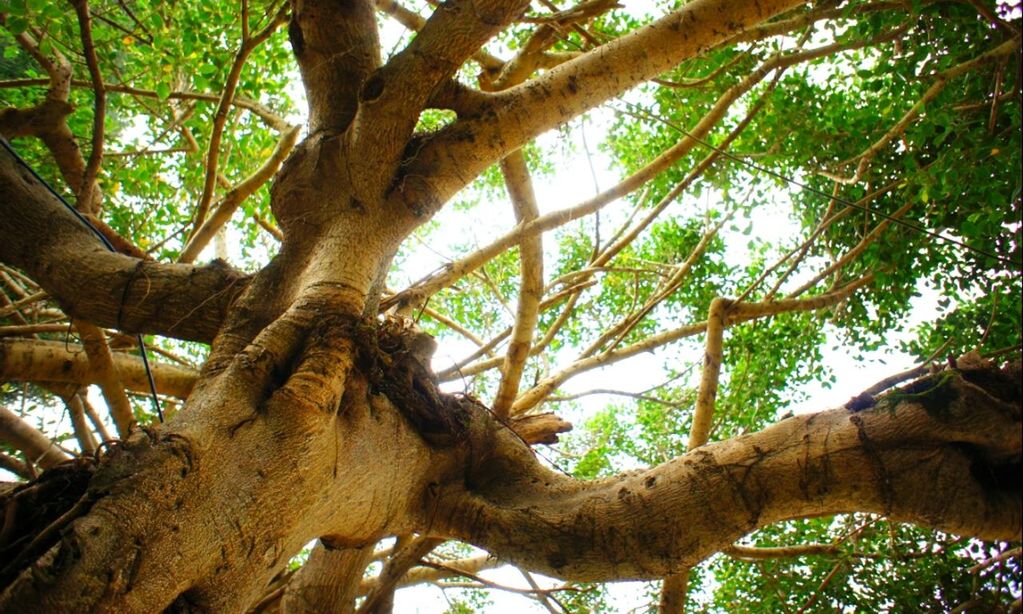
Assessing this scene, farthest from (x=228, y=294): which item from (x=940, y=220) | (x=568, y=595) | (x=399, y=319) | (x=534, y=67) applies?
(x=568, y=595)

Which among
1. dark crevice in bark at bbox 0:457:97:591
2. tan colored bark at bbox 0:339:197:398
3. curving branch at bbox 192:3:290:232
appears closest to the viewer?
dark crevice in bark at bbox 0:457:97:591

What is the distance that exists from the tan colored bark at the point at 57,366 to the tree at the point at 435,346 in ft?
0.04

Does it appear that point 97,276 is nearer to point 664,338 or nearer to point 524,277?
point 524,277

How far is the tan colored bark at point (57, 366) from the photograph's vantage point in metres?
2.83

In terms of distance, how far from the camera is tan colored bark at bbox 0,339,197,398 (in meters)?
2.83

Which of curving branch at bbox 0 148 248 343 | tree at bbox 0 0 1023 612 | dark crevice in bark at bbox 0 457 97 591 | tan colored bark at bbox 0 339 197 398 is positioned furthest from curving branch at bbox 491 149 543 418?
dark crevice in bark at bbox 0 457 97 591

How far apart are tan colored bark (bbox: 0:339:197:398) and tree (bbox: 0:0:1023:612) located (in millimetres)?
12

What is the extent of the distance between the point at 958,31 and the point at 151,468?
3.54m

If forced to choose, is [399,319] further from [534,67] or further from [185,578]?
[534,67]

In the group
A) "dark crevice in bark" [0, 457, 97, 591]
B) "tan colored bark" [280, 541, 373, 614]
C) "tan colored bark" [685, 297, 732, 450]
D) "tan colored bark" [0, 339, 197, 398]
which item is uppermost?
"tan colored bark" [685, 297, 732, 450]

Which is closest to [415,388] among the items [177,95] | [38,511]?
[38,511]

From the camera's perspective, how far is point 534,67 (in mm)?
3590

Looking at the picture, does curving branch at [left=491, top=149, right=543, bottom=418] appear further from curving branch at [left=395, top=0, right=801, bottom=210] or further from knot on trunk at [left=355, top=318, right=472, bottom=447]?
knot on trunk at [left=355, top=318, right=472, bottom=447]

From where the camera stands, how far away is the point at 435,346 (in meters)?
2.48
